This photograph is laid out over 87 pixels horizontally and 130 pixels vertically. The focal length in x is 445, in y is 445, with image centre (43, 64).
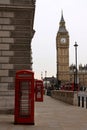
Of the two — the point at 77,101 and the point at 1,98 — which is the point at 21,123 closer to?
the point at 1,98

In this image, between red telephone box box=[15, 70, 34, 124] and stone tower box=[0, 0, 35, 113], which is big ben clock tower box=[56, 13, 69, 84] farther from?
red telephone box box=[15, 70, 34, 124]

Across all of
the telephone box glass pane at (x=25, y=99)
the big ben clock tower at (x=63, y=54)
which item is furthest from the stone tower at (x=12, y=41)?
the big ben clock tower at (x=63, y=54)

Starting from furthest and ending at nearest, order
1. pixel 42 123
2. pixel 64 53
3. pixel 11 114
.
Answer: pixel 64 53, pixel 11 114, pixel 42 123

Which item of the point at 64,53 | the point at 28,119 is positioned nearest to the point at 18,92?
the point at 28,119

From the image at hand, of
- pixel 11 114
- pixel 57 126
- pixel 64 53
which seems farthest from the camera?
pixel 64 53

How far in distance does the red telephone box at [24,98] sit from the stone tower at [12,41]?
3.33m

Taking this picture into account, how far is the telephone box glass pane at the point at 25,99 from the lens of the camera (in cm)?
1522

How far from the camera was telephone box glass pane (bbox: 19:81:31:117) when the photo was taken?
1522 centimetres

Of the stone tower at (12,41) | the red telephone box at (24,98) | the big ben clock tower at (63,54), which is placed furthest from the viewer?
the big ben clock tower at (63,54)

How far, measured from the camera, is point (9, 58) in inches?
743

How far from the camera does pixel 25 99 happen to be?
608 inches

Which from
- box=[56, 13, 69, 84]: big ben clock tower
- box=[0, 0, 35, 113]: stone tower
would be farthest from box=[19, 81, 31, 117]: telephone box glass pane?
box=[56, 13, 69, 84]: big ben clock tower

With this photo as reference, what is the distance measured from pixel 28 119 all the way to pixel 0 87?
3.86m

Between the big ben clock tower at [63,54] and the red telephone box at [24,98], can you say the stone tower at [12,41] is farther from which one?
the big ben clock tower at [63,54]
